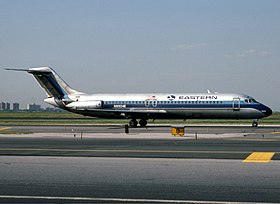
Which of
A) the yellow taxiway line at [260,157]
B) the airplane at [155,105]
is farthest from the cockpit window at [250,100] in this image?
the yellow taxiway line at [260,157]

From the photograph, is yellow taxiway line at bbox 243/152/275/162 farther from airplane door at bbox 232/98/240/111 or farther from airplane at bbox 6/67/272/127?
airplane door at bbox 232/98/240/111

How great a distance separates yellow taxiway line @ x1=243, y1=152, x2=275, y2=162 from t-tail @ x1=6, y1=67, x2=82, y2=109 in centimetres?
3837

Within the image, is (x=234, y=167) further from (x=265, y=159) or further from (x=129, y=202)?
(x=129, y=202)

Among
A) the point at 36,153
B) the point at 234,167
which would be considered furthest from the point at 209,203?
the point at 36,153

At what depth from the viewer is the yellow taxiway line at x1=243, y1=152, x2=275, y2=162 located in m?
17.2

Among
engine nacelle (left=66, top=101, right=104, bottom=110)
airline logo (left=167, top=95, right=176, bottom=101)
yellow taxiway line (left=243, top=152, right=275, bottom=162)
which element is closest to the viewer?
yellow taxiway line (left=243, top=152, right=275, bottom=162)

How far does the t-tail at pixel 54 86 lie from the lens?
56.2 meters

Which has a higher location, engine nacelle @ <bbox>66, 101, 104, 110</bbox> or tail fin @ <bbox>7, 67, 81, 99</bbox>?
tail fin @ <bbox>7, 67, 81, 99</bbox>

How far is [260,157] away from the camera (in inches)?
716

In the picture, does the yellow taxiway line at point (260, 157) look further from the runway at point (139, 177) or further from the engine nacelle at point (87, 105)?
the engine nacelle at point (87, 105)

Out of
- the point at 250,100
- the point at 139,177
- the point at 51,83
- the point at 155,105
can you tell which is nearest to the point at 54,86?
the point at 51,83

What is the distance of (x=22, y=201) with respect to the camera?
982 cm

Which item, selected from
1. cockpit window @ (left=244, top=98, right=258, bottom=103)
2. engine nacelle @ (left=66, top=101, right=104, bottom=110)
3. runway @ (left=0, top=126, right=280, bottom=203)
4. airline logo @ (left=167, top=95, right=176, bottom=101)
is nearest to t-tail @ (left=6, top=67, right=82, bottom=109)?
engine nacelle @ (left=66, top=101, right=104, bottom=110)

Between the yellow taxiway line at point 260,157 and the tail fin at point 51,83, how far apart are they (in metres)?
39.0
